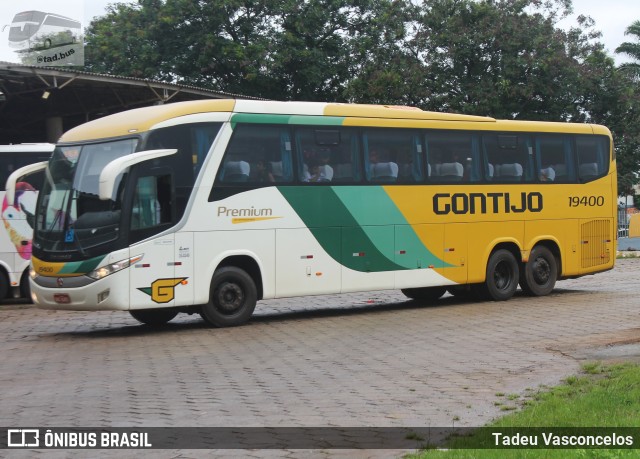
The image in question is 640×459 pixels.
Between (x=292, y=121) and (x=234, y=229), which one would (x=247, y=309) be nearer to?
(x=234, y=229)

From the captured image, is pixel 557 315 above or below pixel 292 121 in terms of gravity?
below

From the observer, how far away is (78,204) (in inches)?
649

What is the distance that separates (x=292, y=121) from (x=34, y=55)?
66.7 feet

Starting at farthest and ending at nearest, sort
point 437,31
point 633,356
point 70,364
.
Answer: point 437,31
point 70,364
point 633,356

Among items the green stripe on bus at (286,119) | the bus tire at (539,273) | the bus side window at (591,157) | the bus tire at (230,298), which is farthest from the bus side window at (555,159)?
the bus tire at (230,298)

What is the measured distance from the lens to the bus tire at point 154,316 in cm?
1811

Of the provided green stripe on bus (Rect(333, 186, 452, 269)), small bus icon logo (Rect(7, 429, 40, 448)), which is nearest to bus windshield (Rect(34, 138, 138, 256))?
green stripe on bus (Rect(333, 186, 452, 269))

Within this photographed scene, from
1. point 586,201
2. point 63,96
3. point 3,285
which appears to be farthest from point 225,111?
point 63,96

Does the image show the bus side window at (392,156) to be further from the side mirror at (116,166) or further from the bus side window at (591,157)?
the bus side window at (591,157)

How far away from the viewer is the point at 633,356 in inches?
498

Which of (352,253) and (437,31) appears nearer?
(352,253)

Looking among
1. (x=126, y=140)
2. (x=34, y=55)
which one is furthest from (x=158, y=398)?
(x=34, y=55)

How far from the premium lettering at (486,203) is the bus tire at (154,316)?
5.39 meters

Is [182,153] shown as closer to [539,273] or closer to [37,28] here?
[539,273]
